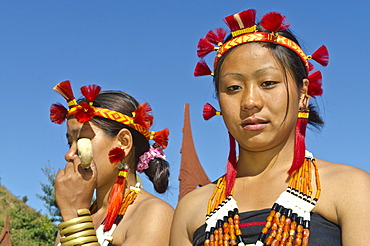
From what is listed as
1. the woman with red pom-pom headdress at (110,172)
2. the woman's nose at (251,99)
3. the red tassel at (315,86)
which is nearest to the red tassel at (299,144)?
the red tassel at (315,86)

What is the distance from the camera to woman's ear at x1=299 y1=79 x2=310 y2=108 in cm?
277

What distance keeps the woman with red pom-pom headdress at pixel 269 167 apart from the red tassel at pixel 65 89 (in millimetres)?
1327

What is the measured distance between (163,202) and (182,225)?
2.65 feet

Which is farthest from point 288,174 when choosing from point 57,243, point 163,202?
point 57,243

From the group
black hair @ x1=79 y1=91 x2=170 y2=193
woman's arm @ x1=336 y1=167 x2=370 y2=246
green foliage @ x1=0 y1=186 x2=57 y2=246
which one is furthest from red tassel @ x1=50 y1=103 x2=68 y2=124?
green foliage @ x1=0 y1=186 x2=57 y2=246

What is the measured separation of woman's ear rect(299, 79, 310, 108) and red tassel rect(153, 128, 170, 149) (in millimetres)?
1565

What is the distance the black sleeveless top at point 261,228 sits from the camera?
7.68ft

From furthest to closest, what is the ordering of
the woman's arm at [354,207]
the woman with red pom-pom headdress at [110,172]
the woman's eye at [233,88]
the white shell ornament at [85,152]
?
1. the white shell ornament at [85,152]
2. the woman with red pom-pom headdress at [110,172]
3. the woman's eye at [233,88]
4. the woman's arm at [354,207]

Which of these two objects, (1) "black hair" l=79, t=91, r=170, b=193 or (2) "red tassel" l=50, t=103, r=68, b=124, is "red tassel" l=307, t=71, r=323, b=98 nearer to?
(1) "black hair" l=79, t=91, r=170, b=193

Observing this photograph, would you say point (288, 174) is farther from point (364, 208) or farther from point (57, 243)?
point (57, 243)

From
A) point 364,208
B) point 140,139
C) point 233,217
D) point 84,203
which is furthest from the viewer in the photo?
point 140,139

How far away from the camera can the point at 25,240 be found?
16297 millimetres

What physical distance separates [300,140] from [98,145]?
1562 millimetres

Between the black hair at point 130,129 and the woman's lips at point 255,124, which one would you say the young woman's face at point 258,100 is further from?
the black hair at point 130,129
